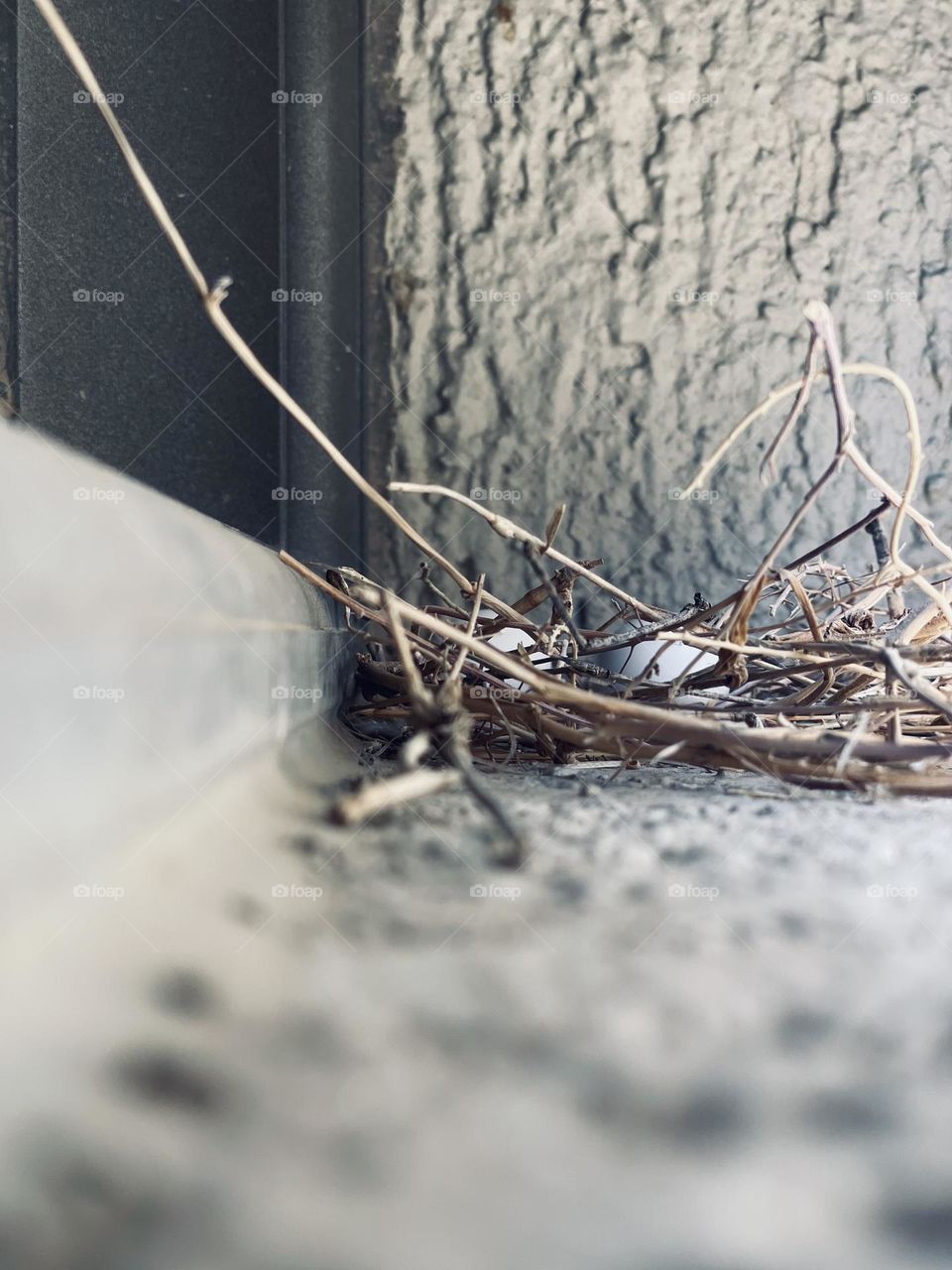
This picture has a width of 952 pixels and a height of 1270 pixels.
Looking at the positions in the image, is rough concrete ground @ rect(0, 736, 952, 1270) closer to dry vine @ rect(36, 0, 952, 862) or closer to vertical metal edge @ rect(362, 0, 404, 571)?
dry vine @ rect(36, 0, 952, 862)

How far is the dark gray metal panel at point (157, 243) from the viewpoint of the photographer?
90 cm

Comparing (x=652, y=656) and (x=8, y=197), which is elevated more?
(x=8, y=197)

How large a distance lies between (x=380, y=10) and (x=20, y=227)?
1.82 ft

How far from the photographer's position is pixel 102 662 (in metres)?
0.20

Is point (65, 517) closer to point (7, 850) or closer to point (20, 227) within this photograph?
point (7, 850)

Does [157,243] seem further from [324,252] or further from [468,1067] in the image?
[468,1067]

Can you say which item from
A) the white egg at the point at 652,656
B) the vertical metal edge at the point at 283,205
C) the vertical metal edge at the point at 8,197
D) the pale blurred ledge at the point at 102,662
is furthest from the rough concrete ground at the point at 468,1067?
the vertical metal edge at the point at 283,205

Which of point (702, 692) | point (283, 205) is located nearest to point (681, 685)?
point (702, 692)

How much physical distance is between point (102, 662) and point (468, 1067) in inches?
4.2

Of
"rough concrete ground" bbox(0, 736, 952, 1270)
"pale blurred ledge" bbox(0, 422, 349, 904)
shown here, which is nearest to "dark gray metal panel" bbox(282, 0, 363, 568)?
"pale blurred ledge" bbox(0, 422, 349, 904)

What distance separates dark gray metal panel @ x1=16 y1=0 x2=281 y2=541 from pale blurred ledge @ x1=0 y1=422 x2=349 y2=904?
2.29 ft

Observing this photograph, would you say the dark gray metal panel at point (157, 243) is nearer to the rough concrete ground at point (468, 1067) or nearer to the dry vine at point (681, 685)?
the dry vine at point (681, 685)

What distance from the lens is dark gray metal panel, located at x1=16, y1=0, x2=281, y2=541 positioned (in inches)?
35.2

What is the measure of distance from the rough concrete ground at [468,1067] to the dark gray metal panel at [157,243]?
816mm
